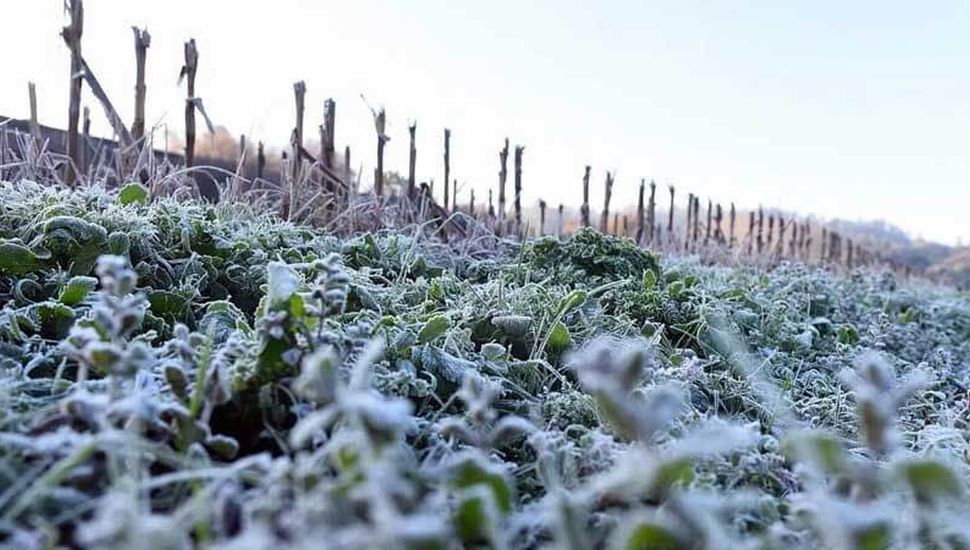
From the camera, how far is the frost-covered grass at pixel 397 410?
0.49 m

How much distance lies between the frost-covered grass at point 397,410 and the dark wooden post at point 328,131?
1.38 metres

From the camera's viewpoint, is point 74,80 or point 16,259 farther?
point 74,80

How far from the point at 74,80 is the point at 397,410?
96.8 inches

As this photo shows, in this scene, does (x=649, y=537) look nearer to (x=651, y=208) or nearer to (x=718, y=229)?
(x=651, y=208)

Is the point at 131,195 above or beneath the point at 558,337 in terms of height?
above

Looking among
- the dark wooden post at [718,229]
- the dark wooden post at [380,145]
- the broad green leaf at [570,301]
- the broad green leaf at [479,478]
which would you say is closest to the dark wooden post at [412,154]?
the dark wooden post at [380,145]

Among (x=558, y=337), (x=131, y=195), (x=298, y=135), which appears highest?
(x=298, y=135)

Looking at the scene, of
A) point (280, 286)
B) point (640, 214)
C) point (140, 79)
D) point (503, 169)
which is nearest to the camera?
point (280, 286)

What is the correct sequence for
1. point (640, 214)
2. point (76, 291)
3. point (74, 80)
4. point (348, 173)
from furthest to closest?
point (640, 214)
point (348, 173)
point (74, 80)
point (76, 291)

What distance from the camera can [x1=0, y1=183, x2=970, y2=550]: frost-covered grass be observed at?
0.49 meters

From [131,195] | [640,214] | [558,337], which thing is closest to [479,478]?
[558,337]

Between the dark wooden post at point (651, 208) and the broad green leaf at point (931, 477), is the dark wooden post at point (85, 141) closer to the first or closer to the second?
the broad green leaf at point (931, 477)

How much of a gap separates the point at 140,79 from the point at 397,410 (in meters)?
2.58

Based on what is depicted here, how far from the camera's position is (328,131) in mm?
3475
